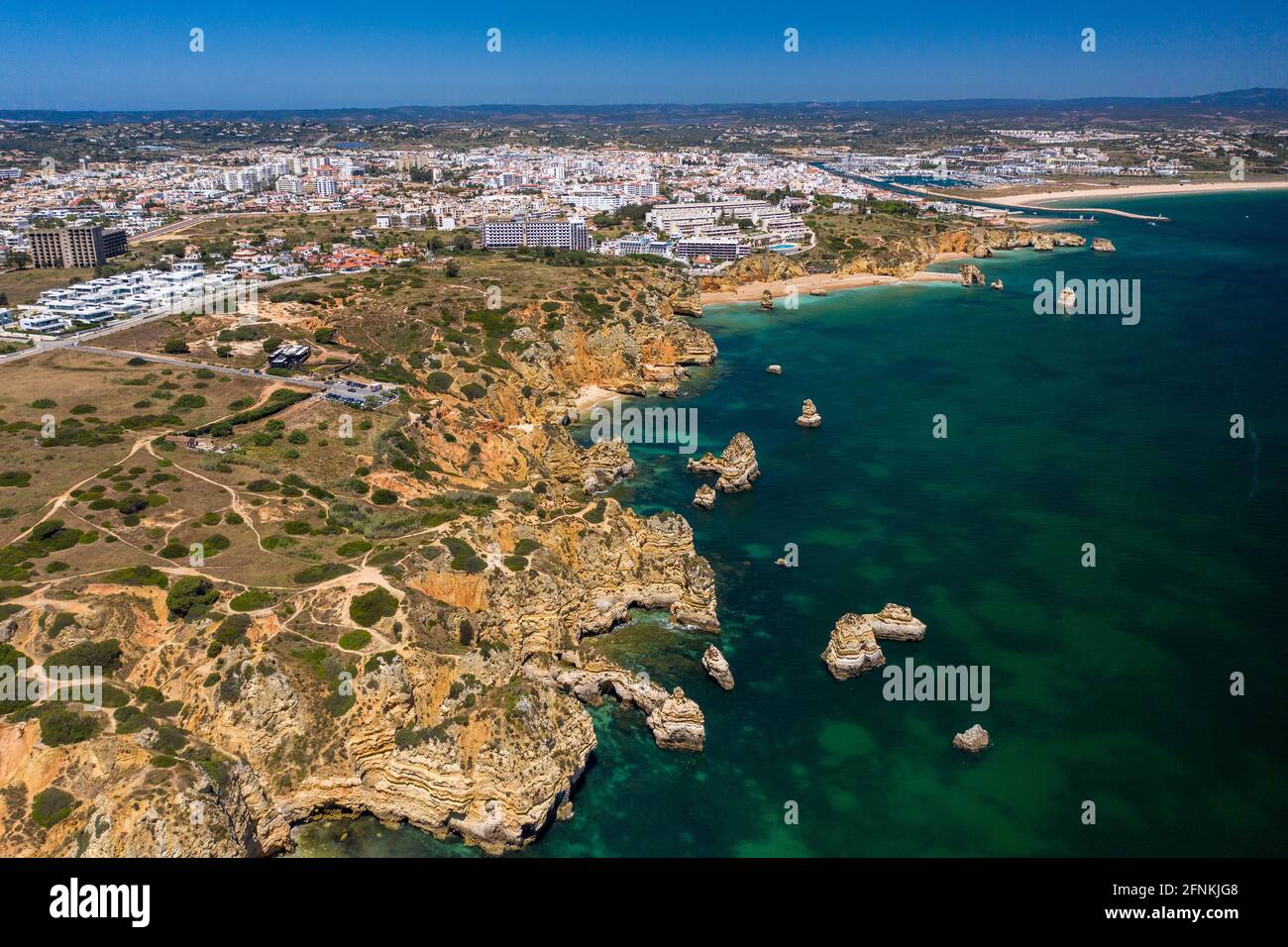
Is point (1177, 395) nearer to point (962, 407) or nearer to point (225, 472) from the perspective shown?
point (962, 407)

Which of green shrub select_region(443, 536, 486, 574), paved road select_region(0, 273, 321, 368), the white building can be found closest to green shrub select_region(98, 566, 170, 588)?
green shrub select_region(443, 536, 486, 574)

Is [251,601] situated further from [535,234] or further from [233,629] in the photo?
[535,234]

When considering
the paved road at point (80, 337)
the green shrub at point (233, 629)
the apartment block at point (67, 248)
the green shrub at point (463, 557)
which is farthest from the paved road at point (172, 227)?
the green shrub at point (233, 629)

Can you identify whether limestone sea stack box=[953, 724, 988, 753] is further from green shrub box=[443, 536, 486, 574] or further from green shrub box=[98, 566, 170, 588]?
green shrub box=[98, 566, 170, 588]

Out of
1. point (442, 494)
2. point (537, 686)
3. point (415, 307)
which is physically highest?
point (415, 307)

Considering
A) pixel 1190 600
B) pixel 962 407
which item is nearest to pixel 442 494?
pixel 1190 600

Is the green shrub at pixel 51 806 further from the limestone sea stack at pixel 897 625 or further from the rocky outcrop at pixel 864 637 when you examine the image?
the limestone sea stack at pixel 897 625
